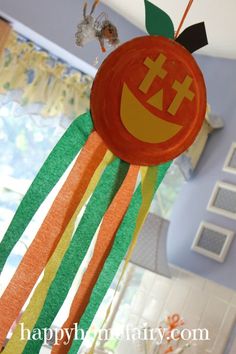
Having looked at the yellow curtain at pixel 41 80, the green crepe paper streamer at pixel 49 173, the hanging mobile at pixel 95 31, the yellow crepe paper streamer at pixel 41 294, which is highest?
the yellow curtain at pixel 41 80

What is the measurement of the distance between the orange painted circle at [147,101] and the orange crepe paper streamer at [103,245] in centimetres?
4

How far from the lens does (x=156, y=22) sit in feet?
2.47

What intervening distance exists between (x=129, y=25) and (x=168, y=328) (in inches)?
59.2

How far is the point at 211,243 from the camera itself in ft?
8.50

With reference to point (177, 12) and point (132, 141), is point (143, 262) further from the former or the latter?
point (132, 141)

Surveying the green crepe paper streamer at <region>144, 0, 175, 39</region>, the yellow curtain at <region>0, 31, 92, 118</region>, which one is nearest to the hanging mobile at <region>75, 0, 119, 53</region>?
the green crepe paper streamer at <region>144, 0, 175, 39</region>

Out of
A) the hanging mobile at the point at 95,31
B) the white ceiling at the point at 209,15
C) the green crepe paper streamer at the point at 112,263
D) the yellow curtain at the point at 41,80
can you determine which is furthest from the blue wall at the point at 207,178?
the green crepe paper streamer at the point at 112,263

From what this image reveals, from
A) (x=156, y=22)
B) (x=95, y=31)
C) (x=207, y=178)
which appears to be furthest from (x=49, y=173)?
(x=207, y=178)

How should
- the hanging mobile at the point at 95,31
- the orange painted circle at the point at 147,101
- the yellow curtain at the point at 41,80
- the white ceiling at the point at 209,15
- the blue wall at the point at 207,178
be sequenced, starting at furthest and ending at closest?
1. the blue wall at the point at 207,178
2. the yellow curtain at the point at 41,80
3. the white ceiling at the point at 209,15
4. the hanging mobile at the point at 95,31
5. the orange painted circle at the point at 147,101

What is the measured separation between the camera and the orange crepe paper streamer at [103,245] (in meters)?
0.77

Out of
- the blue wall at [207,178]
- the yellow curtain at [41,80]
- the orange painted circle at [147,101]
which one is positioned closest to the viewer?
the orange painted circle at [147,101]

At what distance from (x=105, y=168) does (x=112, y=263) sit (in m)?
0.14

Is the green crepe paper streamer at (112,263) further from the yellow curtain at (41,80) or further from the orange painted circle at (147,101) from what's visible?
the yellow curtain at (41,80)

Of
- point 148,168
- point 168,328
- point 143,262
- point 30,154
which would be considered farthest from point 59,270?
point 30,154
